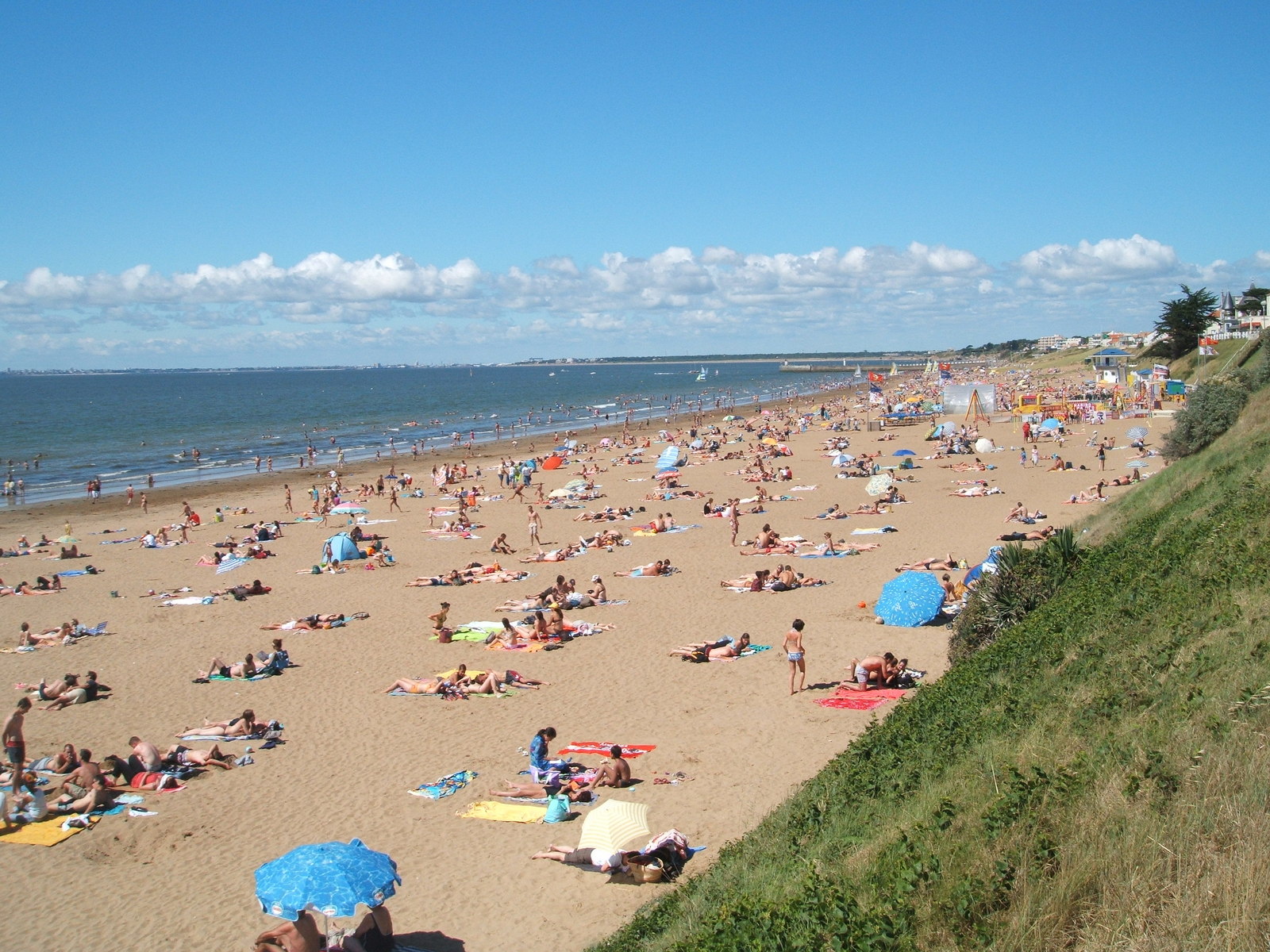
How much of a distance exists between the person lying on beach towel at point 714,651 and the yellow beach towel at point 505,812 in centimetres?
506

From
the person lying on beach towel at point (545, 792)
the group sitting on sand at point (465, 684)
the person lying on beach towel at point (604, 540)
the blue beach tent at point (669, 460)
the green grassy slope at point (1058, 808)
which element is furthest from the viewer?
the blue beach tent at point (669, 460)

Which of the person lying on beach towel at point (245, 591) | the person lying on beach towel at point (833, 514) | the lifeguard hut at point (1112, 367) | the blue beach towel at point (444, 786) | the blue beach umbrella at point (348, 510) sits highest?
the lifeguard hut at point (1112, 367)

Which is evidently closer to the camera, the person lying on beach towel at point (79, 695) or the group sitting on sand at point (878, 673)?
the group sitting on sand at point (878, 673)

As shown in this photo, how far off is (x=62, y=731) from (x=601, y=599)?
9101 mm

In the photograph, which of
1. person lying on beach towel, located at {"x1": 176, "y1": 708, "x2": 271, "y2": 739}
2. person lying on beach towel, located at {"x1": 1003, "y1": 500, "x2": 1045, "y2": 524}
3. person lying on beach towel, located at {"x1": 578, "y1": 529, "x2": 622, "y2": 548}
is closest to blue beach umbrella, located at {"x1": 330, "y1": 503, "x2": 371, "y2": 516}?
person lying on beach towel, located at {"x1": 578, "y1": 529, "x2": 622, "y2": 548}

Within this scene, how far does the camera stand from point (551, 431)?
212 ft

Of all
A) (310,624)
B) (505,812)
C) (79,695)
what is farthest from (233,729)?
(310,624)

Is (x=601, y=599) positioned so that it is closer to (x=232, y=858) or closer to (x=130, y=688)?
(x=130, y=688)

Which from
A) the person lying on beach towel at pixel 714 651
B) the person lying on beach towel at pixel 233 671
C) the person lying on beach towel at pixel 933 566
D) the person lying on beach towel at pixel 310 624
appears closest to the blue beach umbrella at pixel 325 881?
the person lying on beach towel at pixel 714 651

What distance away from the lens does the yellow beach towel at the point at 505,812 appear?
9617mm

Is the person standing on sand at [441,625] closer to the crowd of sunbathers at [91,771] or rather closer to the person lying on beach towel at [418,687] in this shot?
the person lying on beach towel at [418,687]

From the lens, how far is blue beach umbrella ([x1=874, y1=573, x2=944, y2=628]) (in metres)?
15.3

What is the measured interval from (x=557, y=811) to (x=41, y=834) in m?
5.39

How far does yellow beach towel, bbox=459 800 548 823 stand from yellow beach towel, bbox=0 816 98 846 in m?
4.05
